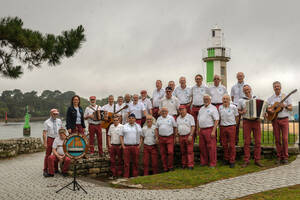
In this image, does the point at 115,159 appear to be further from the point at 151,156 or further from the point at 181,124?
the point at 181,124

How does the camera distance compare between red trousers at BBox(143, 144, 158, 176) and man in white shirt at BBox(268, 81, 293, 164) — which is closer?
man in white shirt at BBox(268, 81, 293, 164)

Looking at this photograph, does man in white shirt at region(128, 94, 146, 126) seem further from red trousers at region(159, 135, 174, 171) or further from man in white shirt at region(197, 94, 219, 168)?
man in white shirt at region(197, 94, 219, 168)

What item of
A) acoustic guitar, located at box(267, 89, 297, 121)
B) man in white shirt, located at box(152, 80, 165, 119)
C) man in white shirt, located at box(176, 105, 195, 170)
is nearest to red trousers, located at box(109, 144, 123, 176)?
man in white shirt, located at box(152, 80, 165, 119)

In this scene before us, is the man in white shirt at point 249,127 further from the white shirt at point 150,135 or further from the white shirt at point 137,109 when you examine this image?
the white shirt at point 137,109

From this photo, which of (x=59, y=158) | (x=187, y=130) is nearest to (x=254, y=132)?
(x=187, y=130)

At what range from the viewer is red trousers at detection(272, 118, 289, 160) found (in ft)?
28.8

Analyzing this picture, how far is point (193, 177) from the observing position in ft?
27.5

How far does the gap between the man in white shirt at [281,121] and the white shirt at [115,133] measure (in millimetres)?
4561

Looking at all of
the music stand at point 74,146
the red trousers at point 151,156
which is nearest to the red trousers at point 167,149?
the red trousers at point 151,156

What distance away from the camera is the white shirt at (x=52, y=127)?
982cm

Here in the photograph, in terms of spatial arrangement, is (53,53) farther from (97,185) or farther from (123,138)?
(123,138)

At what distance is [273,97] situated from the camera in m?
8.98

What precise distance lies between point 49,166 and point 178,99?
459cm

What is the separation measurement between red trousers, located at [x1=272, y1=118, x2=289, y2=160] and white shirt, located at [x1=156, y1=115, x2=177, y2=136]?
2.90m
